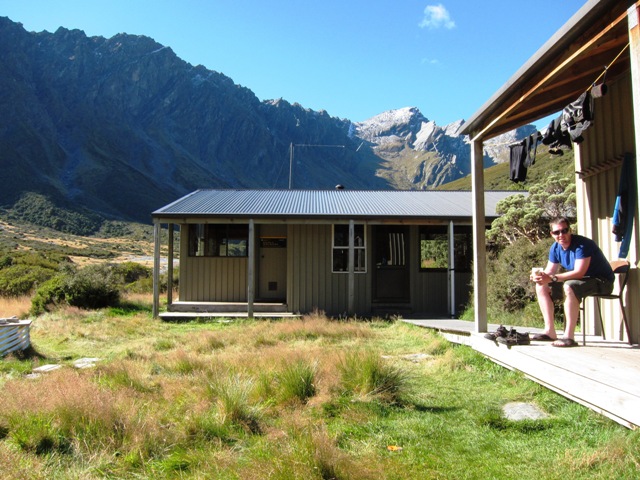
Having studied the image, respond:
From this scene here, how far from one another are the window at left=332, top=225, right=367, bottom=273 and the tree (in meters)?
3.18

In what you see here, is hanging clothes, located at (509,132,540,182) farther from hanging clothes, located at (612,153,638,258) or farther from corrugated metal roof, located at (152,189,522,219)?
corrugated metal roof, located at (152,189,522,219)

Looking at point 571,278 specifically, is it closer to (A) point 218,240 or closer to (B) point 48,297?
(A) point 218,240

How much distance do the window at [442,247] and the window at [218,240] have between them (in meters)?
4.87

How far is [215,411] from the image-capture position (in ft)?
14.1

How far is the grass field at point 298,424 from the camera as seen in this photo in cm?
315

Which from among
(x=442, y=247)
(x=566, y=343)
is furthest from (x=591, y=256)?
(x=442, y=247)

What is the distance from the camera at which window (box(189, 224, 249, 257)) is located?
1421 cm

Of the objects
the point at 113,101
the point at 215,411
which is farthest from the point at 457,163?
the point at 215,411

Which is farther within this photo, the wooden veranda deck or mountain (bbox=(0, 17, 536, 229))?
mountain (bbox=(0, 17, 536, 229))

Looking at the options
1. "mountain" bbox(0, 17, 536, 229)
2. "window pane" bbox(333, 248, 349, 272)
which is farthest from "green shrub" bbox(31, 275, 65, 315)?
"mountain" bbox(0, 17, 536, 229)

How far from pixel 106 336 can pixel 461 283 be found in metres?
8.45

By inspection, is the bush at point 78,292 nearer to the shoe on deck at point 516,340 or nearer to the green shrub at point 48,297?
the green shrub at point 48,297

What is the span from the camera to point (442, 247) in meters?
13.9

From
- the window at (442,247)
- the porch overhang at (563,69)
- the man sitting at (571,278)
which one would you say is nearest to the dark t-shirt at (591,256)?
the man sitting at (571,278)
